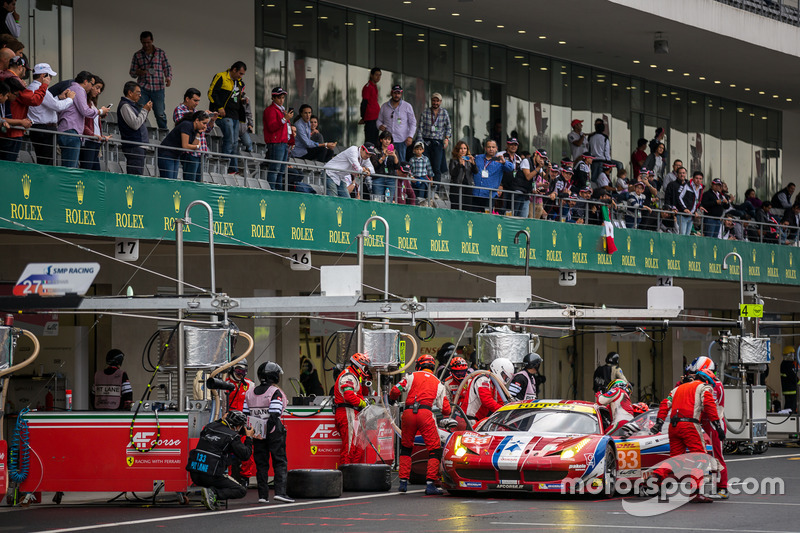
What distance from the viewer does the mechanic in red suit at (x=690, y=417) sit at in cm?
1689

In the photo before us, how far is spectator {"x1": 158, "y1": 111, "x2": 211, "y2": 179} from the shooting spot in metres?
21.6

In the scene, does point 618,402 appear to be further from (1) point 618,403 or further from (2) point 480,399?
(2) point 480,399

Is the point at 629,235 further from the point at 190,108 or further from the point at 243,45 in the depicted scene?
the point at 190,108

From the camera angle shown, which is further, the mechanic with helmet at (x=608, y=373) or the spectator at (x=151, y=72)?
the mechanic with helmet at (x=608, y=373)

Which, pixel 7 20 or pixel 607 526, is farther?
pixel 7 20

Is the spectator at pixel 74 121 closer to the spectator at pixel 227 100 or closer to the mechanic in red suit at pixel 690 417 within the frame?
the spectator at pixel 227 100

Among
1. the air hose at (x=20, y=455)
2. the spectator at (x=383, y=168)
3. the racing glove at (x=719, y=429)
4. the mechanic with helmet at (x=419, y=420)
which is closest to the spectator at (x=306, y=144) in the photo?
the spectator at (x=383, y=168)

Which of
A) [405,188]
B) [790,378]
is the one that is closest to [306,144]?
[405,188]

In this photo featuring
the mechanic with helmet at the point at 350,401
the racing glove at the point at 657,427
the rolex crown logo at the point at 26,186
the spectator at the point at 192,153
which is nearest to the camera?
the racing glove at the point at 657,427

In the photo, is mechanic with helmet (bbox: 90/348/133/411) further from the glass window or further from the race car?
the glass window

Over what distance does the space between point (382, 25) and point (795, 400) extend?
14041 mm

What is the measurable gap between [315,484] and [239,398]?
4.87 feet

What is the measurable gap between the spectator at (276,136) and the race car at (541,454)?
7320 millimetres

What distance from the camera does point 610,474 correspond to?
17188 millimetres
